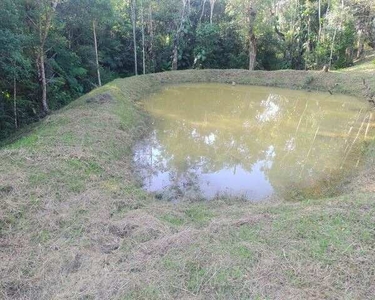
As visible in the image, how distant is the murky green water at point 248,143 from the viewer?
709 cm

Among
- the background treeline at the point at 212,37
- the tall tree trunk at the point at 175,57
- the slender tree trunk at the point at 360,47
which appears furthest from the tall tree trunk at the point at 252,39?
the slender tree trunk at the point at 360,47

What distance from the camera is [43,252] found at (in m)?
4.00

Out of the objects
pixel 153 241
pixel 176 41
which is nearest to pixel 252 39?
pixel 176 41

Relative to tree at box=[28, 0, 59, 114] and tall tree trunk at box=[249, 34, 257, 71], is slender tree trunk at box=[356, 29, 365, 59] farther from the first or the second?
tree at box=[28, 0, 59, 114]

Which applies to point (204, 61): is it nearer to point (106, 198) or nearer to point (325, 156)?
point (325, 156)

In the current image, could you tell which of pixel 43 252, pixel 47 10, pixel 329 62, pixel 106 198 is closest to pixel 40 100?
pixel 47 10

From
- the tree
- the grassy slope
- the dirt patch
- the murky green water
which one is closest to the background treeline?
the dirt patch

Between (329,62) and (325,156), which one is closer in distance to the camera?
(325,156)

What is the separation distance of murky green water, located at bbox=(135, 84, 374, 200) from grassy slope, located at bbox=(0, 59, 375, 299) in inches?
43.8

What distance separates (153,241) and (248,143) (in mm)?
5825

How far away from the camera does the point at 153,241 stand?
4.19m

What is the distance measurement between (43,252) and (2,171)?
2132 millimetres

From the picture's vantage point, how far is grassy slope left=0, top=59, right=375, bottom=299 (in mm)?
3373

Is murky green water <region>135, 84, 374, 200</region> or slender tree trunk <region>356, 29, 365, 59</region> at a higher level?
slender tree trunk <region>356, 29, 365, 59</region>
